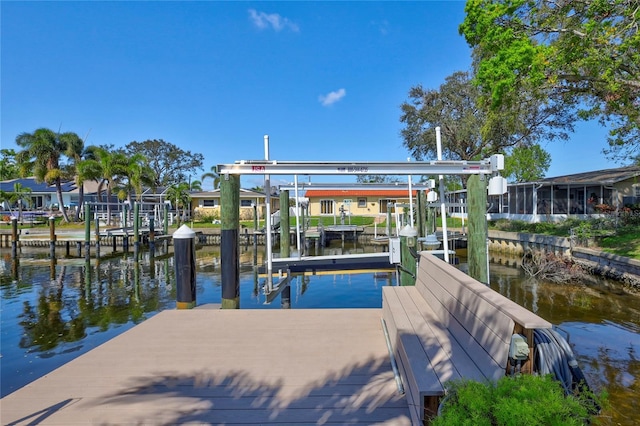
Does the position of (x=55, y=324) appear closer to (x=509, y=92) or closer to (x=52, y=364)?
(x=52, y=364)

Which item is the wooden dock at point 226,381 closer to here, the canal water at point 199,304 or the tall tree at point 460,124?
the canal water at point 199,304

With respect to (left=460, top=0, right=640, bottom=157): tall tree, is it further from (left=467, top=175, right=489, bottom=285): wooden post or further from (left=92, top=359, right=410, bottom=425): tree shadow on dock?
(left=92, top=359, right=410, bottom=425): tree shadow on dock

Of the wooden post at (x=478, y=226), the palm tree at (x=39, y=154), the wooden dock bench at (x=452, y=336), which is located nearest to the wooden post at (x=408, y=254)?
the wooden post at (x=478, y=226)

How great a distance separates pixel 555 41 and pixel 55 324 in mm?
17244

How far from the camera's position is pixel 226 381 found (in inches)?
132

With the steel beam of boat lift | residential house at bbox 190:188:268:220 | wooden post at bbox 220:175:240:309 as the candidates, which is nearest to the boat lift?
the steel beam of boat lift

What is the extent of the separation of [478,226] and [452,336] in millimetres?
3320

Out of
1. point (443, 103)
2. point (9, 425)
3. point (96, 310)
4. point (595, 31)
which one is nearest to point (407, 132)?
point (443, 103)

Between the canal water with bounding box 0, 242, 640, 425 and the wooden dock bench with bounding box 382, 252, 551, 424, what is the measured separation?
2931 millimetres

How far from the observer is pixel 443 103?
2878 centimetres

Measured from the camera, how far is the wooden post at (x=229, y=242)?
5.72 m

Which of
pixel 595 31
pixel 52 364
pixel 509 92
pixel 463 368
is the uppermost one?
pixel 595 31

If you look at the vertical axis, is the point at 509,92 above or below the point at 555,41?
below

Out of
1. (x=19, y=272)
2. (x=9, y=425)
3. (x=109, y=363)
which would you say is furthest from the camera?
(x=19, y=272)
